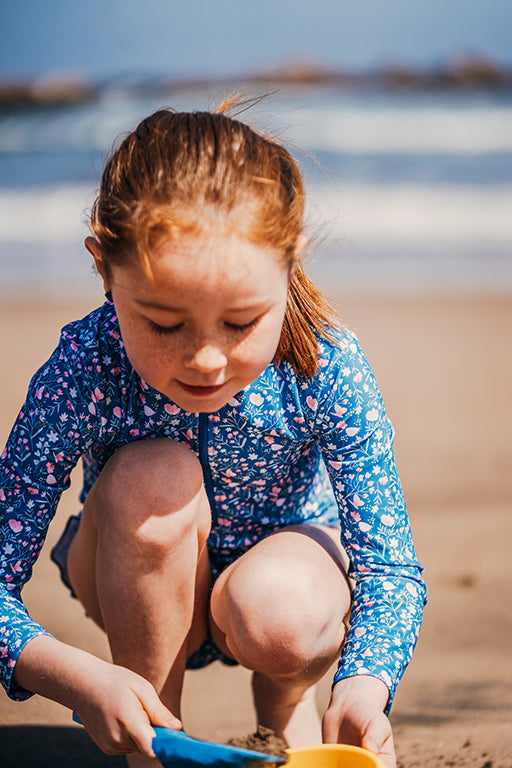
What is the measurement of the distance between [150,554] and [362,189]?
7548 millimetres

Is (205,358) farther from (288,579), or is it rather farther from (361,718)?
(361,718)

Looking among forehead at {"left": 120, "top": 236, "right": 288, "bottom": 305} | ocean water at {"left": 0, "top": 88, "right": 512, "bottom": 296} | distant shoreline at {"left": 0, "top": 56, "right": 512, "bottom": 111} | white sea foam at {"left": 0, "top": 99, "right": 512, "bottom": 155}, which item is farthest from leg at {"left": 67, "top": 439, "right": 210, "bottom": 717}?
distant shoreline at {"left": 0, "top": 56, "right": 512, "bottom": 111}

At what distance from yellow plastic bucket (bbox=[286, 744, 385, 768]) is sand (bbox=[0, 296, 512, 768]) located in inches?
17.3

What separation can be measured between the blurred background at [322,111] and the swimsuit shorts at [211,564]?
0.62 metres

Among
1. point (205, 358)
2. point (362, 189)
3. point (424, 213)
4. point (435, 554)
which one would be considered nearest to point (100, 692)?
point (205, 358)

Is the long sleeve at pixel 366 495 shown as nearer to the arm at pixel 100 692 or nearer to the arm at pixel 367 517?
the arm at pixel 367 517

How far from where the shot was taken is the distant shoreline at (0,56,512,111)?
14805 millimetres

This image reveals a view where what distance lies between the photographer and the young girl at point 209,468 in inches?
48.2

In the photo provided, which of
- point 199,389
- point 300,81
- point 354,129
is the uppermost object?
point 300,81

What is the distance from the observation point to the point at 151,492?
138 cm

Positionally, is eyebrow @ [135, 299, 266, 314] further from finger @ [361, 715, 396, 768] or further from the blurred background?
finger @ [361, 715, 396, 768]

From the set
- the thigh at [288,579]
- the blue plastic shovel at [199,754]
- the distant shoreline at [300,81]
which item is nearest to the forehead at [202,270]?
the thigh at [288,579]

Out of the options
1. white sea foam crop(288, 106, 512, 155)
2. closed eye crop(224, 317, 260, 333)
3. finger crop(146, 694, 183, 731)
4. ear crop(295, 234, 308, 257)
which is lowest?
finger crop(146, 694, 183, 731)

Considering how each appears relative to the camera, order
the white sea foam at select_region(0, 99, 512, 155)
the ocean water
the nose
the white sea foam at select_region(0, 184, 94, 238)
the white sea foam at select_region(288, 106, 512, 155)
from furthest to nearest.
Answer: the white sea foam at select_region(0, 99, 512, 155), the white sea foam at select_region(288, 106, 512, 155), the white sea foam at select_region(0, 184, 94, 238), the ocean water, the nose
